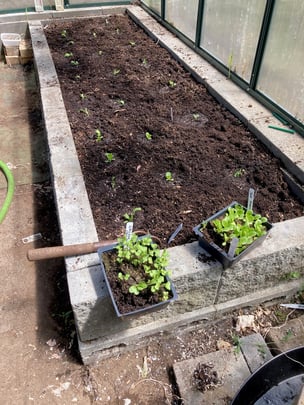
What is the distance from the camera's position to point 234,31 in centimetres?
407

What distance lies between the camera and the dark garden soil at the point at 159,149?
2654 millimetres

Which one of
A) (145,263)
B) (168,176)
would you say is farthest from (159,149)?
(145,263)

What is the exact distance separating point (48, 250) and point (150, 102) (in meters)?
2.41

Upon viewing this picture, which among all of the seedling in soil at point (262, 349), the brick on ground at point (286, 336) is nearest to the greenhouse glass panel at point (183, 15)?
the brick on ground at point (286, 336)

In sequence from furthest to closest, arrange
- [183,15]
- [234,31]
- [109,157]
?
[183,15], [234,31], [109,157]

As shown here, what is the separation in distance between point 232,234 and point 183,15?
4438mm

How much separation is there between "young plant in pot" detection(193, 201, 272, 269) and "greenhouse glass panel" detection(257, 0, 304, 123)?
160cm

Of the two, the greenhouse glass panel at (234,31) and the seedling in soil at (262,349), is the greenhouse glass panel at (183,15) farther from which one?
the seedling in soil at (262,349)

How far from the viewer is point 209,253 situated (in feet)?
6.98

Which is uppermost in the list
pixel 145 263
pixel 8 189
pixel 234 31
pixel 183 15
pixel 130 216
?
pixel 234 31

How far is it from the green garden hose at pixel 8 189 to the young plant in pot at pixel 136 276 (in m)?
1.55

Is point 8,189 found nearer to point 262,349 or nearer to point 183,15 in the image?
point 262,349

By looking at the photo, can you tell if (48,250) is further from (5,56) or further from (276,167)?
(5,56)

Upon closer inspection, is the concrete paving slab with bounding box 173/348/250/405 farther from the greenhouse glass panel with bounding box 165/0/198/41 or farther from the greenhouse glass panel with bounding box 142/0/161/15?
the greenhouse glass panel with bounding box 142/0/161/15
